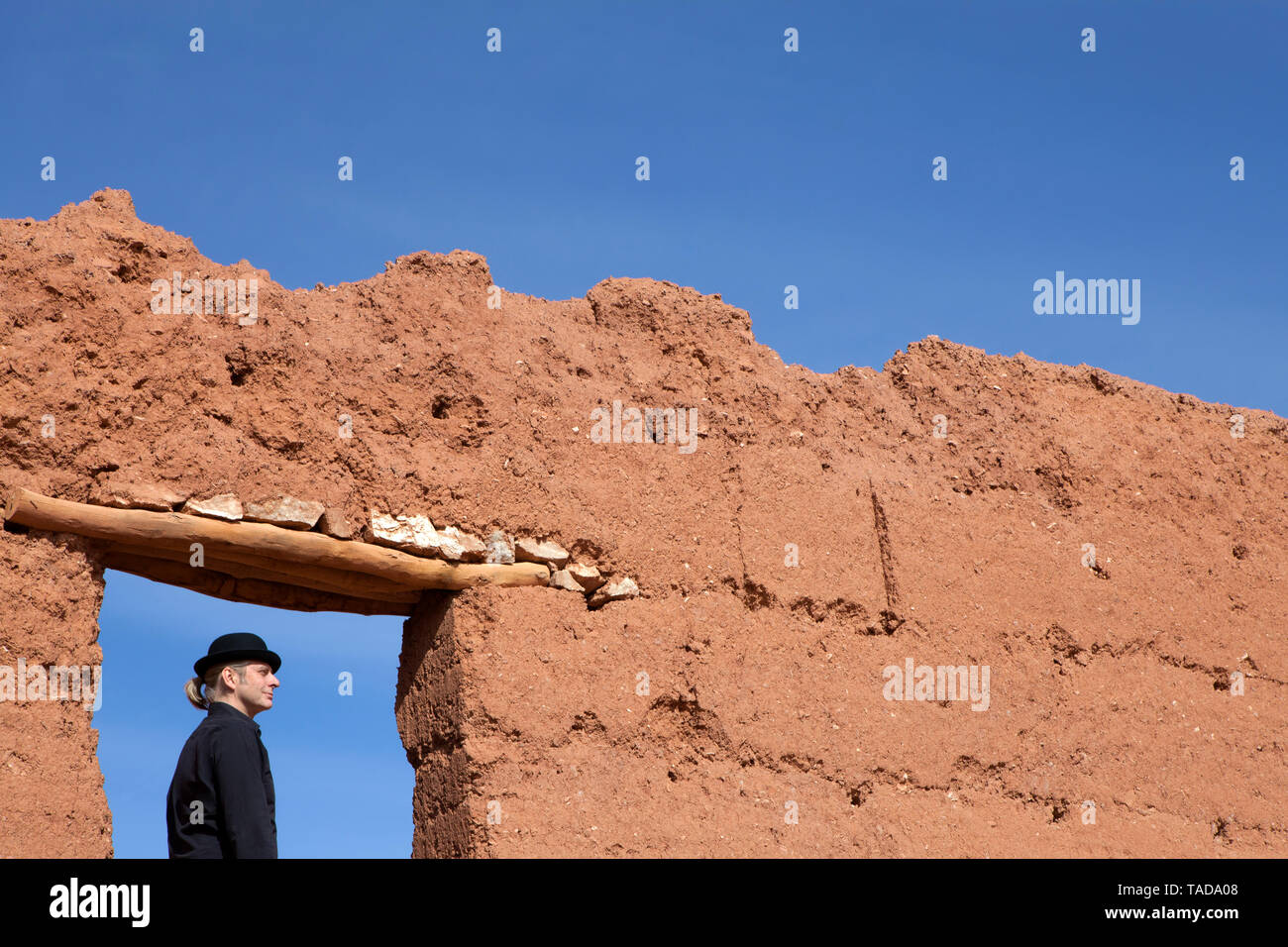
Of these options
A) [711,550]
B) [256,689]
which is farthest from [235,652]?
[711,550]

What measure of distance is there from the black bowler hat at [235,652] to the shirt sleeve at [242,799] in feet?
0.94

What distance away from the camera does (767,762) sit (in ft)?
18.1

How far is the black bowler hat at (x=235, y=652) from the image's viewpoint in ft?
13.9

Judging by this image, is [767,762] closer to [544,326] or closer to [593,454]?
[593,454]

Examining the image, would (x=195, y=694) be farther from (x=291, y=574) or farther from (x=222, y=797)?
(x=291, y=574)

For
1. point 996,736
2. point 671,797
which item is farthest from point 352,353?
point 996,736

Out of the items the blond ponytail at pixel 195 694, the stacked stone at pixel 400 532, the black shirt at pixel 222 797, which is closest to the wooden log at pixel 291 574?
the stacked stone at pixel 400 532

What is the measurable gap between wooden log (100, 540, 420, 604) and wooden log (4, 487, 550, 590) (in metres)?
0.04

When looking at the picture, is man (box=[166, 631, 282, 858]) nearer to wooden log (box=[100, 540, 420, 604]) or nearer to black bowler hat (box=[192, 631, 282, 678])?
black bowler hat (box=[192, 631, 282, 678])

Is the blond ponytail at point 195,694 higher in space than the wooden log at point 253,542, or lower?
lower

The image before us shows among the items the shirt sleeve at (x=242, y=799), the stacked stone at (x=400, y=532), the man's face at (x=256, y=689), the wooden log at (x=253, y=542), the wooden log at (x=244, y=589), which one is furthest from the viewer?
the wooden log at (x=244, y=589)

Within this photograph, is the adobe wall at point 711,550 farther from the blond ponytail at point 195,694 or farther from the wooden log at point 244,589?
the blond ponytail at point 195,694

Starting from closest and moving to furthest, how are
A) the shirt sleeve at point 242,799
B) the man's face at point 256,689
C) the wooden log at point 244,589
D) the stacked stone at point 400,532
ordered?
the shirt sleeve at point 242,799 → the man's face at point 256,689 → the stacked stone at point 400,532 → the wooden log at point 244,589

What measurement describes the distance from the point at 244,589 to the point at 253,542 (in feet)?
1.28
